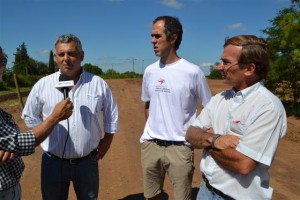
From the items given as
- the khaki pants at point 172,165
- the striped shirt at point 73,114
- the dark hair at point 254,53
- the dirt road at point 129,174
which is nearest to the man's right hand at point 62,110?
the striped shirt at point 73,114

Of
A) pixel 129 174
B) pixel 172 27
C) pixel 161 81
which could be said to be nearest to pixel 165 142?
pixel 161 81

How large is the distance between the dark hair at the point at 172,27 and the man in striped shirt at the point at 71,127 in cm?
97

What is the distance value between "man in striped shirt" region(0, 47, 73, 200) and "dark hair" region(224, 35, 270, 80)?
144 cm

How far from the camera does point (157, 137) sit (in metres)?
3.92

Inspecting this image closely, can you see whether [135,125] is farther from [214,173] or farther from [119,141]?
[214,173]

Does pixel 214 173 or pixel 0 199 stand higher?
pixel 214 173

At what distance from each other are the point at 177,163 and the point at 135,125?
783 centimetres

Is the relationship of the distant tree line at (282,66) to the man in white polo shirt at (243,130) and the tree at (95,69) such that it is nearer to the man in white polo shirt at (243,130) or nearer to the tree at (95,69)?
the man in white polo shirt at (243,130)

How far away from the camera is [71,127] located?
3.38 metres

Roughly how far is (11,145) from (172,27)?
2.23 m

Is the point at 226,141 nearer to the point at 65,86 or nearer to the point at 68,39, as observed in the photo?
the point at 65,86

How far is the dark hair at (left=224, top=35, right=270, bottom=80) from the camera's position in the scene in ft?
7.95

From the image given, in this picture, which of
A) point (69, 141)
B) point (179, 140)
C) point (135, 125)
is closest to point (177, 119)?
point (179, 140)

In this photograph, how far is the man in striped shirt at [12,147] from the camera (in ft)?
7.68
